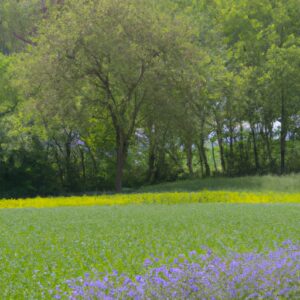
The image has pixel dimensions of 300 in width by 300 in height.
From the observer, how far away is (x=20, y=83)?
74.9 feet

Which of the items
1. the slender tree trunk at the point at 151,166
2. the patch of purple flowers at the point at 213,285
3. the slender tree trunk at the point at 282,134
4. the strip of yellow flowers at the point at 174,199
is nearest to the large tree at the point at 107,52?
the strip of yellow flowers at the point at 174,199

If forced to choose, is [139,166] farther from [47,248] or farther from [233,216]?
[47,248]

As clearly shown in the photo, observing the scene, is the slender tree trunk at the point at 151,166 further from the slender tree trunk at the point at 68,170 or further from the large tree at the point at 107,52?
the large tree at the point at 107,52

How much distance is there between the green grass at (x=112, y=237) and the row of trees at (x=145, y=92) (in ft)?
30.5

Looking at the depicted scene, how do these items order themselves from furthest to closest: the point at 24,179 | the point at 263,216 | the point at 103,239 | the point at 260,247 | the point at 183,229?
the point at 24,179
the point at 263,216
the point at 183,229
the point at 103,239
the point at 260,247

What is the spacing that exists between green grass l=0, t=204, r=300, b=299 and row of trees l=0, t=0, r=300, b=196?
9.30 m

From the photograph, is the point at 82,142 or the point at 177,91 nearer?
the point at 177,91

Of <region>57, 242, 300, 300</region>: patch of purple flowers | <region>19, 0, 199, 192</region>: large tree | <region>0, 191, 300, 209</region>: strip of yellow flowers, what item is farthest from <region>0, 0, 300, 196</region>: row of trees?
<region>57, 242, 300, 300</region>: patch of purple flowers

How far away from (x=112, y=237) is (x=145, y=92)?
1394 centimetres

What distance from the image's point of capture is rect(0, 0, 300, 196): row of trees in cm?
2150

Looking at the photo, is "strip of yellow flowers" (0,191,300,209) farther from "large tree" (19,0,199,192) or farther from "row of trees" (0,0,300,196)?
"large tree" (19,0,199,192)

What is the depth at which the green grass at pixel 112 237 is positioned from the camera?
6.51 m

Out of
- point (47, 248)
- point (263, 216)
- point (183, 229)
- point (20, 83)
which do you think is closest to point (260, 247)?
point (183, 229)

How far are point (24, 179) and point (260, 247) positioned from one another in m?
20.0
